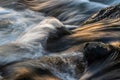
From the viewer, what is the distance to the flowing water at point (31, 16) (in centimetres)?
732

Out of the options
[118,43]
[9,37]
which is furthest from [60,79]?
[9,37]

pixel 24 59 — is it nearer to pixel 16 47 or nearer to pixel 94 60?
pixel 16 47

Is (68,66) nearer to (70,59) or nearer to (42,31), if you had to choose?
(70,59)

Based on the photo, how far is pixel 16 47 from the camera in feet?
17.4

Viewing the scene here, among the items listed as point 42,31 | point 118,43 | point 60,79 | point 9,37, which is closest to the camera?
point 60,79

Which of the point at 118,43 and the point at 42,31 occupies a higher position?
the point at 42,31

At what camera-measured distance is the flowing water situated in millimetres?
7324

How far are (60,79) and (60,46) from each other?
1.24 metres

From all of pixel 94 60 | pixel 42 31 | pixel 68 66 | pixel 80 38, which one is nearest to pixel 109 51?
pixel 94 60

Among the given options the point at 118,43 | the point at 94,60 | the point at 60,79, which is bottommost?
the point at 60,79

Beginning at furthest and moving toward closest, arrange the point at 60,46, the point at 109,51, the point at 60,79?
the point at 60,46 < the point at 109,51 < the point at 60,79

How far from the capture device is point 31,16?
866 cm

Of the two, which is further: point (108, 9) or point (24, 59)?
point (108, 9)

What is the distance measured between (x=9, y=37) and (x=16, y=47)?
1.66 m
